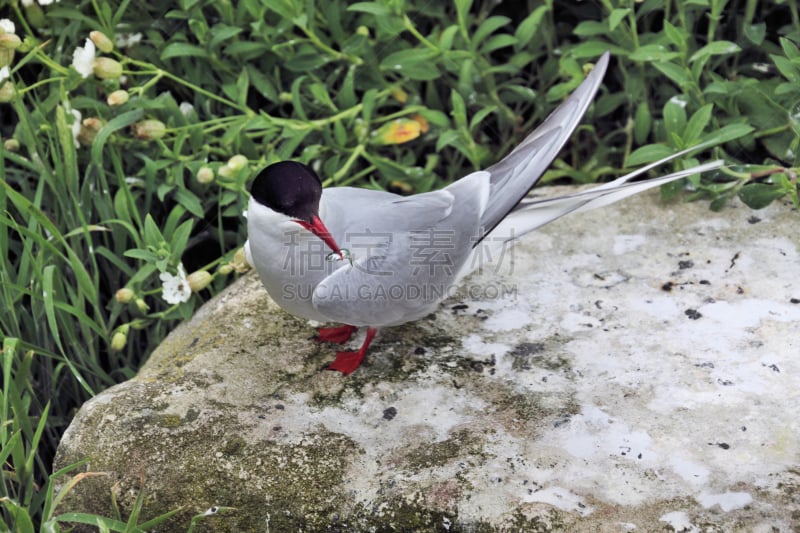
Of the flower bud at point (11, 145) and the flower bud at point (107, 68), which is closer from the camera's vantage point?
the flower bud at point (107, 68)

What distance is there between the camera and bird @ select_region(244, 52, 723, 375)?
205 centimetres

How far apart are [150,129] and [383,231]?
90cm

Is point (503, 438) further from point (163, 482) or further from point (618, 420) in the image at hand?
point (163, 482)

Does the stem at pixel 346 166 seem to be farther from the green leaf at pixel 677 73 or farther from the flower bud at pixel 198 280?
the green leaf at pixel 677 73

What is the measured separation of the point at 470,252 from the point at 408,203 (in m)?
0.21

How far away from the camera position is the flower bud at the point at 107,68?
8.45 feet

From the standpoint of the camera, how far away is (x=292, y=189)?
1963 millimetres

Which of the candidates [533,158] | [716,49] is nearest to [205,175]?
[533,158]

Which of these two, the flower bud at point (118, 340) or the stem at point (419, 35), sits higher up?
the stem at point (419, 35)

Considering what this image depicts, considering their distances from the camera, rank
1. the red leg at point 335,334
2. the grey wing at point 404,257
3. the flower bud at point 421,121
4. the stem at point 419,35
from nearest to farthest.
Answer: the grey wing at point 404,257, the red leg at point 335,334, the stem at point 419,35, the flower bud at point 421,121

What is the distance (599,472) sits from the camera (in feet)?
6.06

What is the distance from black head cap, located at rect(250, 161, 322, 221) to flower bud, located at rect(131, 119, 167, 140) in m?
0.78

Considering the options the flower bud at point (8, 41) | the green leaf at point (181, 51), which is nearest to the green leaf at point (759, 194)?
the green leaf at point (181, 51)

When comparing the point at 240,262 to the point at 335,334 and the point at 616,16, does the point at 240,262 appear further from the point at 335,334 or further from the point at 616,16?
the point at 616,16
